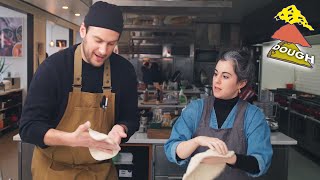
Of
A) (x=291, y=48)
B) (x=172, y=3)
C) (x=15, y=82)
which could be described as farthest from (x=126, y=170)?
(x=15, y=82)

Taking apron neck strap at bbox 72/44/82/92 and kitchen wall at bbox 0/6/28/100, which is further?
kitchen wall at bbox 0/6/28/100

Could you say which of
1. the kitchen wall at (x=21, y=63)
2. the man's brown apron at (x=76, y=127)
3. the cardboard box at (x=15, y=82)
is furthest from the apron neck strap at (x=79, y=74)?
the kitchen wall at (x=21, y=63)

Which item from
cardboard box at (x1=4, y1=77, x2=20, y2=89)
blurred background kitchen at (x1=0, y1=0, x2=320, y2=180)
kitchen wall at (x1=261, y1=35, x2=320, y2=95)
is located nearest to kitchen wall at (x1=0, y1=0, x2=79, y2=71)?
blurred background kitchen at (x1=0, y1=0, x2=320, y2=180)

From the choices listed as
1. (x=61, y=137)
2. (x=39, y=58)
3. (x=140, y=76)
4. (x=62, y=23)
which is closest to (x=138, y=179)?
(x=61, y=137)

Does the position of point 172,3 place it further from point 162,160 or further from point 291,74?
point 291,74

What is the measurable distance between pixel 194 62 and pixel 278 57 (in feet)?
18.3

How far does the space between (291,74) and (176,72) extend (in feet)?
8.60

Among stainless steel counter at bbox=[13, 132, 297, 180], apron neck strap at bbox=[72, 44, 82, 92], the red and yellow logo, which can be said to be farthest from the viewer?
the red and yellow logo

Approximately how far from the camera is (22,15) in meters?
9.00

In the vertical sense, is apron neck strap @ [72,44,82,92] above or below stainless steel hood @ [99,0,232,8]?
below

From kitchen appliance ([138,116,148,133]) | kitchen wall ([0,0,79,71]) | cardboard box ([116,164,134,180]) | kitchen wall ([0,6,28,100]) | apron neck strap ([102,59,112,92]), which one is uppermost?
kitchen wall ([0,0,79,71])

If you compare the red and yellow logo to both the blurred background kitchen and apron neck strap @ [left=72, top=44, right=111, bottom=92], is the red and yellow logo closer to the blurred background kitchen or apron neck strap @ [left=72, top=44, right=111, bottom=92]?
the blurred background kitchen

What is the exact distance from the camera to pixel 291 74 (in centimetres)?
866

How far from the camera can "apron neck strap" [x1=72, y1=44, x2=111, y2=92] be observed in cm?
162
